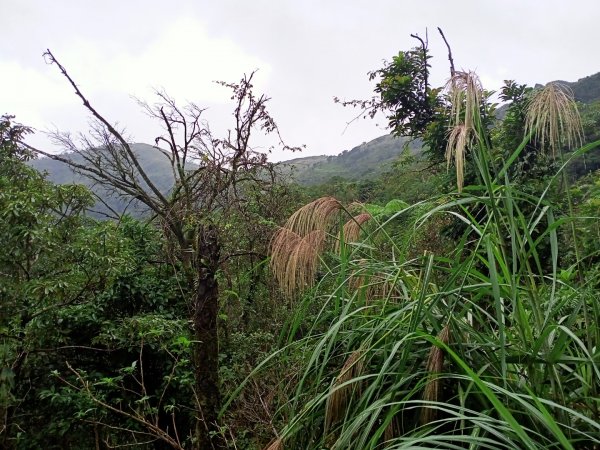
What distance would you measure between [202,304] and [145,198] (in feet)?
12.4

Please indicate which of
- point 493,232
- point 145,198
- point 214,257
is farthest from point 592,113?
point 493,232

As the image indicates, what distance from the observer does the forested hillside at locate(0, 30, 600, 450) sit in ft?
3.77

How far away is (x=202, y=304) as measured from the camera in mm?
3322

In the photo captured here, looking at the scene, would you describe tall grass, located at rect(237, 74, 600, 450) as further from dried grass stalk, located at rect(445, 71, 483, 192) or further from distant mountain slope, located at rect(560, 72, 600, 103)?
distant mountain slope, located at rect(560, 72, 600, 103)

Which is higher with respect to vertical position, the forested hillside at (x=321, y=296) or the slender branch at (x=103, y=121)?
the slender branch at (x=103, y=121)

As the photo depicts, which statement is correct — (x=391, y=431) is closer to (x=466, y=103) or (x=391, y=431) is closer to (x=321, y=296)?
(x=321, y=296)

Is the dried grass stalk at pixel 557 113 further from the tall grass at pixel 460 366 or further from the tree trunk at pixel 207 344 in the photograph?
the tree trunk at pixel 207 344

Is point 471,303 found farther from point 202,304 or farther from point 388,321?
point 202,304

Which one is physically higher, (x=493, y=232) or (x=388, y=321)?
(x=493, y=232)

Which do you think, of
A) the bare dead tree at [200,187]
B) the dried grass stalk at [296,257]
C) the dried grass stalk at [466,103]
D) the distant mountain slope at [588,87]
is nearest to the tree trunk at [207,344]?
the bare dead tree at [200,187]

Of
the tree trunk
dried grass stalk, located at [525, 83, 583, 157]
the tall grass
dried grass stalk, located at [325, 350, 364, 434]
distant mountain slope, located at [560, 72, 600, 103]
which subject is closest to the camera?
the tall grass

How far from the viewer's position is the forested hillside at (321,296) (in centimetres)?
115

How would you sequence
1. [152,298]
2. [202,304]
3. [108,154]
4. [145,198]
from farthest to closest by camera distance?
[108,154], [145,198], [152,298], [202,304]

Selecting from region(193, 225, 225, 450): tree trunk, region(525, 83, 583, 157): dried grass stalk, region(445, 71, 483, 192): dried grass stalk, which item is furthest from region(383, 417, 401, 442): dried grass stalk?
region(193, 225, 225, 450): tree trunk
